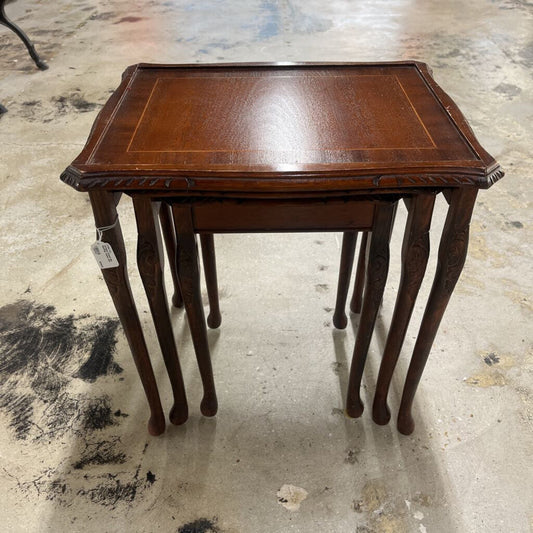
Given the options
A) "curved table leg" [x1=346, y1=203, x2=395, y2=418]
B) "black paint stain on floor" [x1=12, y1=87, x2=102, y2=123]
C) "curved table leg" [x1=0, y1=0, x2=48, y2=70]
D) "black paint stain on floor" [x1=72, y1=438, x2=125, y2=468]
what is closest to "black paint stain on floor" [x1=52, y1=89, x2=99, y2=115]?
"black paint stain on floor" [x1=12, y1=87, x2=102, y2=123]

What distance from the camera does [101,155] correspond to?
2.84 feet

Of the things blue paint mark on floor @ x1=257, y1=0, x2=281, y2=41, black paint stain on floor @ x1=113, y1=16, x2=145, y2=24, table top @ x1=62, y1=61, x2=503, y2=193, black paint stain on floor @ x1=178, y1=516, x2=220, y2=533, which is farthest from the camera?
black paint stain on floor @ x1=113, y1=16, x2=145, y2=24

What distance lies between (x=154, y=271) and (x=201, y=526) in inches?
23.6

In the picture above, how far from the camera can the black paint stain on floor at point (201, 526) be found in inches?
43.6

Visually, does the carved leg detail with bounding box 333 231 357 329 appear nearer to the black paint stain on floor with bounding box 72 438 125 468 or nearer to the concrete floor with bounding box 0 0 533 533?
the concrete floor with bounding box 0 0 533 533

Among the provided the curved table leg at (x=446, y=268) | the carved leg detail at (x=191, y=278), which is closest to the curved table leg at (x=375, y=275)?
the curved table leg at (x=446, y=268)

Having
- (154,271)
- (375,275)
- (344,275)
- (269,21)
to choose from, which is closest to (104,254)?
(154,271)

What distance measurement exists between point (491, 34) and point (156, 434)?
4.05 m

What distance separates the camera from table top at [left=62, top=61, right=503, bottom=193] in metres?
0.82

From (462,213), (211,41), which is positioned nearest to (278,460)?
(462,213)

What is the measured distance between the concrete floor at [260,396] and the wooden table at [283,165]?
0.22m

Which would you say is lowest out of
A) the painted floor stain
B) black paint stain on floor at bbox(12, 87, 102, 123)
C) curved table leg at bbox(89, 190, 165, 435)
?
black paint stain on floor at bbox(12, 87, 102, 123)

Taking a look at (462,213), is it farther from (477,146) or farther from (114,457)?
(114,457)

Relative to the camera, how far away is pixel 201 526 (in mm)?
1114
